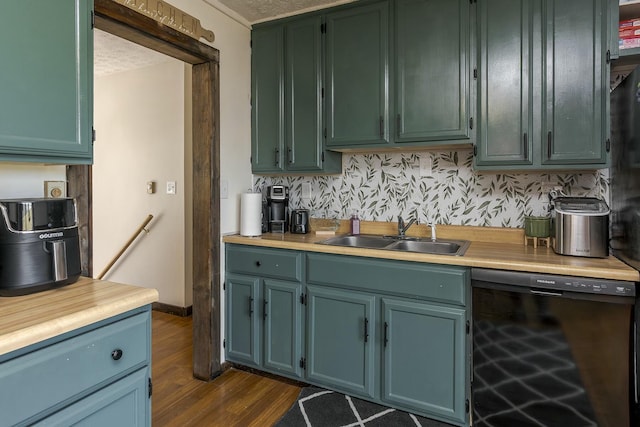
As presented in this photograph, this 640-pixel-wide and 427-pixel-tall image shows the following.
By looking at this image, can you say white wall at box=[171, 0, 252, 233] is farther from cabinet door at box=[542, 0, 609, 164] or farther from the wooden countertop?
cabinet door at box=[542, 0, 609, 164]

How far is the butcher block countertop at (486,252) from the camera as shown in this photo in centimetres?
159

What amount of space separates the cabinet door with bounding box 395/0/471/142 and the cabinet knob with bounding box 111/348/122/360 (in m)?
1.79

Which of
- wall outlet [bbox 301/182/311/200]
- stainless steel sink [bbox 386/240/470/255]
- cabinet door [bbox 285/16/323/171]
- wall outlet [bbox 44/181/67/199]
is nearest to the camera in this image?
wall outlet [bbox 44/181/67/199]

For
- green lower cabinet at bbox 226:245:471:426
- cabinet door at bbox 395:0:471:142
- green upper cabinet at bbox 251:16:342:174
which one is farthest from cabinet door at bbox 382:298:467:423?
green upper cabinet at bbox 251:16:342:174

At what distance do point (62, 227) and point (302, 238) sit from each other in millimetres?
1409

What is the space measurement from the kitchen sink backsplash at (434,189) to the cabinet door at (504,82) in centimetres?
32

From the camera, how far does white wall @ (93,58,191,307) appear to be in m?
3.60

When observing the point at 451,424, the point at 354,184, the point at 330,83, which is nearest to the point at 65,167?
the point at 330,83

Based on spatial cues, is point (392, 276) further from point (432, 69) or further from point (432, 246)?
point (432, 69)

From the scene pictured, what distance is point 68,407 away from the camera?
1066 mm

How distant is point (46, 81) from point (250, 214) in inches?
55.3

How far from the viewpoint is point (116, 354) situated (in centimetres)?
120

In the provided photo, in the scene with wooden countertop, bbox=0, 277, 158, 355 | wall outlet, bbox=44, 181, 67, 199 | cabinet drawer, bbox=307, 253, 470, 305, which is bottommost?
→ cabinet drawer, bbox=307, 253, 470, 305

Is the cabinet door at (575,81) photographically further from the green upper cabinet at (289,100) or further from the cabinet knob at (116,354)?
the cabinet knob at (116,354)
